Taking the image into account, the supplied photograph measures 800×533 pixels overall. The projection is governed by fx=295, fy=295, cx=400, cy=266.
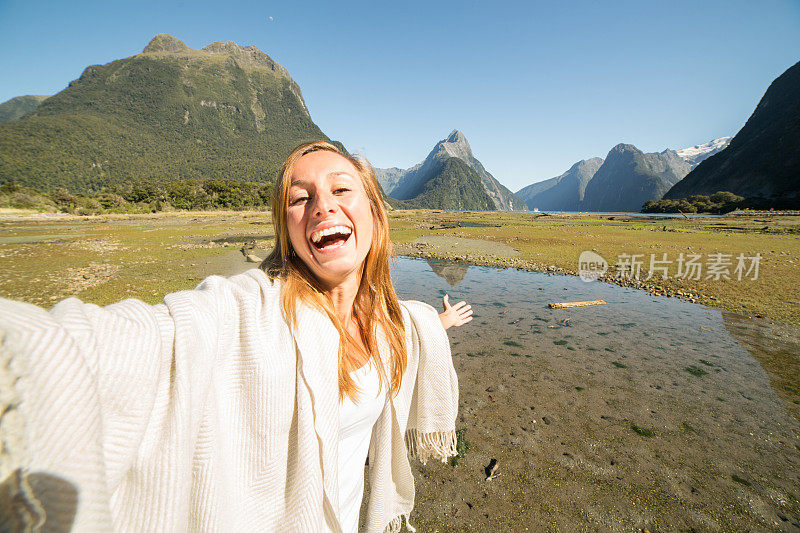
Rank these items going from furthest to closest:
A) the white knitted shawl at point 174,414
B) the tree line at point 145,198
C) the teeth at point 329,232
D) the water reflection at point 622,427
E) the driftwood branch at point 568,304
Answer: the tree line at point 145,198 → the driftwood branch at point 568,304 → the water reflection at point 622,427 → the teeth at point 329,232 → the white knitted shawl at point 174,414

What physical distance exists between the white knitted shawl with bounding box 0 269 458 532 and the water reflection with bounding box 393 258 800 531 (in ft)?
11.4

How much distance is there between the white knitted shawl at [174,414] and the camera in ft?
2.07

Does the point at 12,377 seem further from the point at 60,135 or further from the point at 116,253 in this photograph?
the point at 60,135

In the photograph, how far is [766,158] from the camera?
11156 centimetres

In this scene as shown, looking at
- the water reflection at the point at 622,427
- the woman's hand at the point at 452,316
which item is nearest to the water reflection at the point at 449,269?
the water reflection at the point at 622,427

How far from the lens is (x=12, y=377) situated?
0.58 metres

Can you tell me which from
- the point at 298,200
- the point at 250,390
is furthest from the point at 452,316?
the point at 250,390

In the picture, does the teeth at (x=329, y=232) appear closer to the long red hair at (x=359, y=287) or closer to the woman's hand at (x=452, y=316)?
the long red hair at (x=359, y=287)

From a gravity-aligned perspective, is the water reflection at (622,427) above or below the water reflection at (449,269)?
below

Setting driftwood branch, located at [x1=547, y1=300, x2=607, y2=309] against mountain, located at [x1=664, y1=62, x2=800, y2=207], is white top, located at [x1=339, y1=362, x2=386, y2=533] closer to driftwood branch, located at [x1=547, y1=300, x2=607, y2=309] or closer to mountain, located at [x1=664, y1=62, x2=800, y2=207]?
driftwood branch, located at [x1=547, y1=300, x2=607, y2=309]

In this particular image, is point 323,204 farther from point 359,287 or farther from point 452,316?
point 452,316

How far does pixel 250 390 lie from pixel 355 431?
1014 millimetres

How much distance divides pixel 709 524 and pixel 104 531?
20.8 ft

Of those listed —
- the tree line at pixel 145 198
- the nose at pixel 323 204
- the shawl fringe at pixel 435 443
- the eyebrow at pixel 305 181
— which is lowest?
the shawl fringe at pixel 435 443
